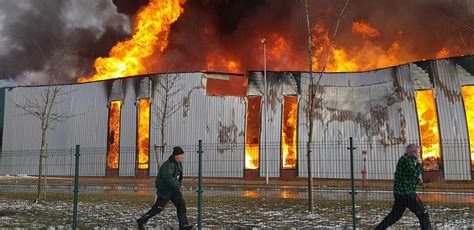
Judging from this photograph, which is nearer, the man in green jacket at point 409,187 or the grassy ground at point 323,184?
the man in green jacket at point 409,187

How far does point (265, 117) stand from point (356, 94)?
300 inches

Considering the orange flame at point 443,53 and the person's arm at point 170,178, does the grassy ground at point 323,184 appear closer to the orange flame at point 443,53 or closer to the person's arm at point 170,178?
the person's arm at point 170,178

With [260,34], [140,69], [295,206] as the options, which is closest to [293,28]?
[260,34]

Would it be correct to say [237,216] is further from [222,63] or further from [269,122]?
[222,63]

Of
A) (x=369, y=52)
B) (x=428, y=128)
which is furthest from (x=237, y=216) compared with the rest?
(x=369, y=52)

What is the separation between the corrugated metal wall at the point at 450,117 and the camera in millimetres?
29656

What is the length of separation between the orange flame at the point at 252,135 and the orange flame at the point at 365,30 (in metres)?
26.1

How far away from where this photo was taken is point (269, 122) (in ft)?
116

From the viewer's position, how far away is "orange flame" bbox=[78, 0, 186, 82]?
53531mm

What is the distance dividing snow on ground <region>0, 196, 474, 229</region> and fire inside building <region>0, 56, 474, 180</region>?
14.3m

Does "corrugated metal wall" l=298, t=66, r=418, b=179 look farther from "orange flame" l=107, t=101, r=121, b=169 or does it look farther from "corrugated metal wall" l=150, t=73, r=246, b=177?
"orange flame" l=107, t=101, r=121, b=169

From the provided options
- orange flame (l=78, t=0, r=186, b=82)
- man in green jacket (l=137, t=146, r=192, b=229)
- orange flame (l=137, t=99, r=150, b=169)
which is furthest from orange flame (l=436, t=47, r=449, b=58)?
man in green jacket (l=137, t=146, r=192, b=229)

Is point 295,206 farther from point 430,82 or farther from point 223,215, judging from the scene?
point 430,82

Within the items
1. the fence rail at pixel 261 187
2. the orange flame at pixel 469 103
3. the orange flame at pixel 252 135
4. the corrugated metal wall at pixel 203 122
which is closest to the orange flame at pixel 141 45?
the fence rail at pixel 261 187
